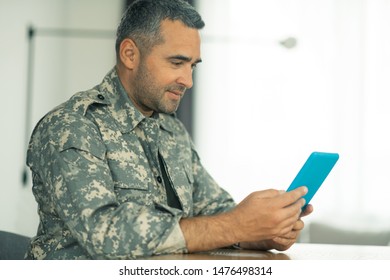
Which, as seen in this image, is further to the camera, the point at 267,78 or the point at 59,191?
the point at 267,78

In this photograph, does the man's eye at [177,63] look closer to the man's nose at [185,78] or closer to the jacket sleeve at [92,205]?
the man's nose at [185,78]

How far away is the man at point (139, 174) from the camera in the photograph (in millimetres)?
1294

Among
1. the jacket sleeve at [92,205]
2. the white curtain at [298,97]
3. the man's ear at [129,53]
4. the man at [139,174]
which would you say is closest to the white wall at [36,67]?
the white curtain at [298,97]

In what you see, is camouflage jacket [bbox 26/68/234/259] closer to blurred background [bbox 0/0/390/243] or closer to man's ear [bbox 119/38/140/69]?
man's ear [bbox 119/38/140/69]

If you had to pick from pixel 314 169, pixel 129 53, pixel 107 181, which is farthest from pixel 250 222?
pixel 129 53

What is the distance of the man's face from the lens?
1.65 m

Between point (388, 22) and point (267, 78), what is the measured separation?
2.58 feet

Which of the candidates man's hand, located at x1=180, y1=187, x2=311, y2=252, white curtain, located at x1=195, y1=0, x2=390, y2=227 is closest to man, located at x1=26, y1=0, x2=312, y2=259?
man's hand, located at x1=180, y1=187, x2=311, y2=252

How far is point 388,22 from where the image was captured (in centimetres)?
366

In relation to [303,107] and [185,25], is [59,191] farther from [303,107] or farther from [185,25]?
[303,107]

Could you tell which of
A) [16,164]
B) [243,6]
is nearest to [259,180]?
[243,6]

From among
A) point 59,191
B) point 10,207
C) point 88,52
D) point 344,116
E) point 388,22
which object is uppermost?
point 388,22

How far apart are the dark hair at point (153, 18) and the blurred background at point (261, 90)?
2.03m

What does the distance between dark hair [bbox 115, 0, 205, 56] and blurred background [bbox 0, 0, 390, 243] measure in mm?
2027
